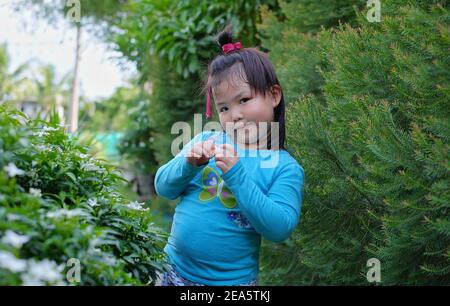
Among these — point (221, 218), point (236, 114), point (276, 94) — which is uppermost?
point (276, 94)

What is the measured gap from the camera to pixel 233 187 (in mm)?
2105

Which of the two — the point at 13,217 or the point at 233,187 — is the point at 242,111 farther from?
the point at 13,217

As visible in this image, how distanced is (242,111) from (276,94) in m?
0.27

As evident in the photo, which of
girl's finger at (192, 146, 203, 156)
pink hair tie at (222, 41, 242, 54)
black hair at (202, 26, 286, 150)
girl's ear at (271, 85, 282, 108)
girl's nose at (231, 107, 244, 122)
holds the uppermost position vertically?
pink hair tie at (222, 41, 242, 54)

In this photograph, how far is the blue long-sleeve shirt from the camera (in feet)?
7.37

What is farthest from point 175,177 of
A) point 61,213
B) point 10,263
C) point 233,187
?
point 10,263

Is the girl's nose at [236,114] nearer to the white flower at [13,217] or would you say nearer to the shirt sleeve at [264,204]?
the shirt sleeve at [264,204]

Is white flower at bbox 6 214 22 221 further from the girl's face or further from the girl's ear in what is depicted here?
the girl's ear

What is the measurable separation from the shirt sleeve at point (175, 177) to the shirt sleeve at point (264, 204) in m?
0.22

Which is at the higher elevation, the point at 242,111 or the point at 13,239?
the point at 242,111

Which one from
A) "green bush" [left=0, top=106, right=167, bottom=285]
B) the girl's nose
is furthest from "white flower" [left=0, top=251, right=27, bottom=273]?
the girl's nose

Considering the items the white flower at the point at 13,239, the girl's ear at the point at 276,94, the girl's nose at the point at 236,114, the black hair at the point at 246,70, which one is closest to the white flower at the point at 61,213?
the white flower at the point at 13,239

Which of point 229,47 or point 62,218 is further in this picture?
point 229,47
